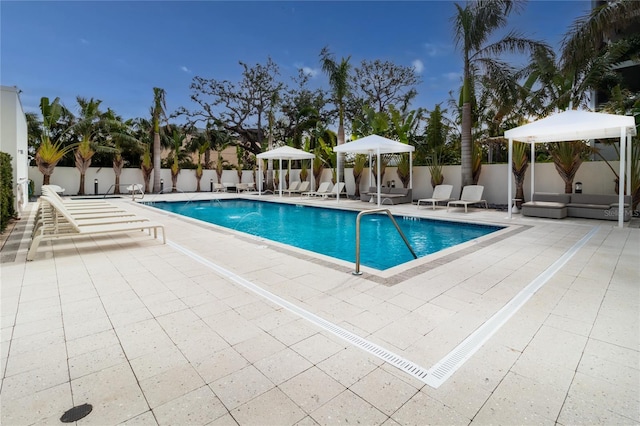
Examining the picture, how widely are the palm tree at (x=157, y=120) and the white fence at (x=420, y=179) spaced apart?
61.6 inches

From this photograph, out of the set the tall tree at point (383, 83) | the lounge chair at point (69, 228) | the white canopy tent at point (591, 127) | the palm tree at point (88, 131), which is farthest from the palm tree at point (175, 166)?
the white canopy tent at point (591, 127)

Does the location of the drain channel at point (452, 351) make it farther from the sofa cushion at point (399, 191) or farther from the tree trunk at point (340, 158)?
the tree trunk at point (340, 158)

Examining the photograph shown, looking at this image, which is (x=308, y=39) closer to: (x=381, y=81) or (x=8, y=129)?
(x=381, y=81)

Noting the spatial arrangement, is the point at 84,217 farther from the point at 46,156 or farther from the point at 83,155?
the point at 83,155

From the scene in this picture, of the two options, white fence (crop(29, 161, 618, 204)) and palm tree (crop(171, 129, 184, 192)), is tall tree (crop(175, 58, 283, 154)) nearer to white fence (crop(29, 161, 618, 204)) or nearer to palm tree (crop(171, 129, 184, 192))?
palm tree (crop(171, 129, 184, 192))

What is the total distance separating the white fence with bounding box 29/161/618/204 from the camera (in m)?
11.8

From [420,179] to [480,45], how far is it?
6.07 m

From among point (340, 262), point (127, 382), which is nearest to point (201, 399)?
point (127, 382)

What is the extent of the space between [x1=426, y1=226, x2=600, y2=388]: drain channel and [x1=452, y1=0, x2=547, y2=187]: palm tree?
33.1 feet

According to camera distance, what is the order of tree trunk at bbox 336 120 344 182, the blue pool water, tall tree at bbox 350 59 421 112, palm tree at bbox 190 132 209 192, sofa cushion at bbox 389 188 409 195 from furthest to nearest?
tall tree at bbox 350 59 421 112, palm tree at bbox 190 132 209 192, tree trunk at bbox 336 120 344 182, sofa cushion at bbox 389 188 409 195, the blue pool water

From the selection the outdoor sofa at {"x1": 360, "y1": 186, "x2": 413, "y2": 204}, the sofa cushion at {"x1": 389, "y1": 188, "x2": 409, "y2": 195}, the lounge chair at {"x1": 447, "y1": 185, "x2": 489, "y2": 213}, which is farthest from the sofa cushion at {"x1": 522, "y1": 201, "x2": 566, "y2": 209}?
the sofa cushion at {"x1": 389, "y1": 188, "x2": 409, "y2": 195}

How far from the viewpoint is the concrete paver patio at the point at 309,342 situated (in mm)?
2107

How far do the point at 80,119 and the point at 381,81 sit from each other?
20714 mm

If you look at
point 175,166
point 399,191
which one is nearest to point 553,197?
point 399,191
